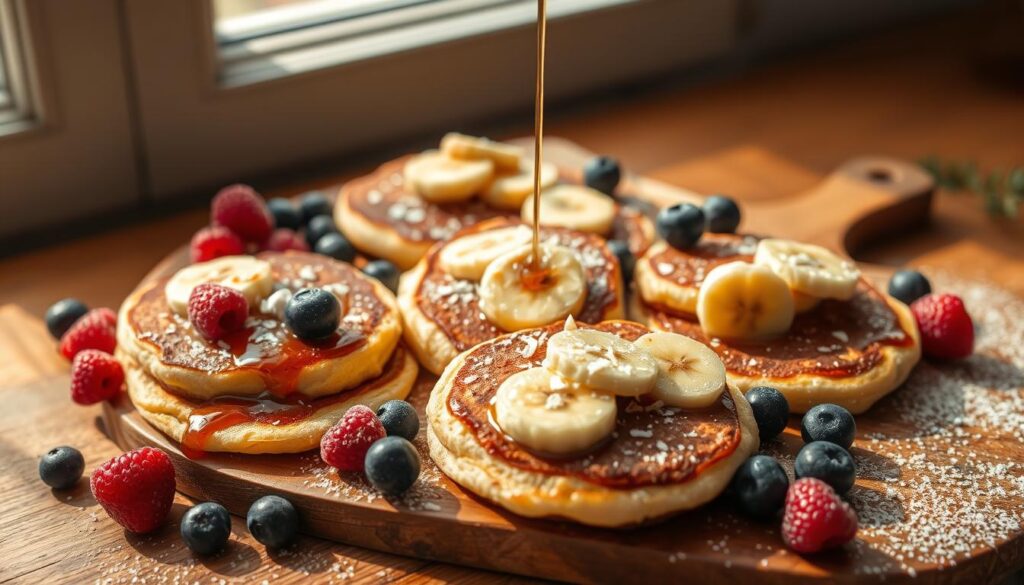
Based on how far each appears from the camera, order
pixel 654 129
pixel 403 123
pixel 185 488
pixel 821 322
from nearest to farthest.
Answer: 1. pixel 185 488
2. pixel 821 322
3. pixel 403 123
4. pixel 654 129

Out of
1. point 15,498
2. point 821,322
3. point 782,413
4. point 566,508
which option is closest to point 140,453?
point 15,498

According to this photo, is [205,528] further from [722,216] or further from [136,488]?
[722,216]

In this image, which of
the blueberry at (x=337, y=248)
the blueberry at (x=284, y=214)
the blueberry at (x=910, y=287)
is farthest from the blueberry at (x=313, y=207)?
the blueberry at (x=910, y=287)

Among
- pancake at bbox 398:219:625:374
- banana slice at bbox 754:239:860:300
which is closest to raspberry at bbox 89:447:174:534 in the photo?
pancake at bbox 398:219:625:374

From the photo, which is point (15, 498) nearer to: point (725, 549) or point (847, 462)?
point (725, 549)

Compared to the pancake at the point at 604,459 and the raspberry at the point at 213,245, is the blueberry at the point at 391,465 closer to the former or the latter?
the pancake at the point at 604,459

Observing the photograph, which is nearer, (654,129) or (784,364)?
(784,364)
